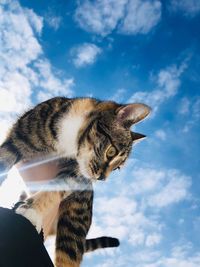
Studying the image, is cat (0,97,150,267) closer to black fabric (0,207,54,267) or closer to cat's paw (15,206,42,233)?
cat's paw (15,206,42,233)

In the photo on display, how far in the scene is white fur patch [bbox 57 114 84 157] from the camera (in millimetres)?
4441

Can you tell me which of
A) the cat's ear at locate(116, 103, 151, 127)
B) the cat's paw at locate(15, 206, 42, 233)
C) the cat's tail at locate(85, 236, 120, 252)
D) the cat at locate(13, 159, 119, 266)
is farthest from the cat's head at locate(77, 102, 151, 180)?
the cat's paw at locate(15, 206, 42, 233)

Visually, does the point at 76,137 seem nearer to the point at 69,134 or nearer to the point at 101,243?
the point at 69,134

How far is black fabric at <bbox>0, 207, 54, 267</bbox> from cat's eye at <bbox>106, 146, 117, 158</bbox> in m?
2.64

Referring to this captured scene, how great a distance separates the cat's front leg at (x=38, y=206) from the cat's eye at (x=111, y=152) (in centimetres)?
90

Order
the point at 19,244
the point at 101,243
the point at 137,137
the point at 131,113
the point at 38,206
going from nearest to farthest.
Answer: the point at 19,244 < the point at 38,206 < the point at 101,243 < the point at 131,113 < the point at 137,137

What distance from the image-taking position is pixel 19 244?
5.67 ft

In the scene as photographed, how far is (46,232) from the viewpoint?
371 centimetres

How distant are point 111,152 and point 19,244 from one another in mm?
2873

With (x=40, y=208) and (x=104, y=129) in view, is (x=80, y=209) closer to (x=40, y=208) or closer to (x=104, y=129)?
(x=40, y=208)

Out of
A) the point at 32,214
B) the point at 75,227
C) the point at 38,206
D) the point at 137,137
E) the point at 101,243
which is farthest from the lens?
the point at 137,137

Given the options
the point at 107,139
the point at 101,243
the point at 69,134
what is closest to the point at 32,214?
the point at 101,243

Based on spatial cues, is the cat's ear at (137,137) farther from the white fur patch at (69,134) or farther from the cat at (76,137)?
the white fur patch at (69,134)

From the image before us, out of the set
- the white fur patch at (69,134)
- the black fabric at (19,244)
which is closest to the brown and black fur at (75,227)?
the white fur patch at (69,134)
